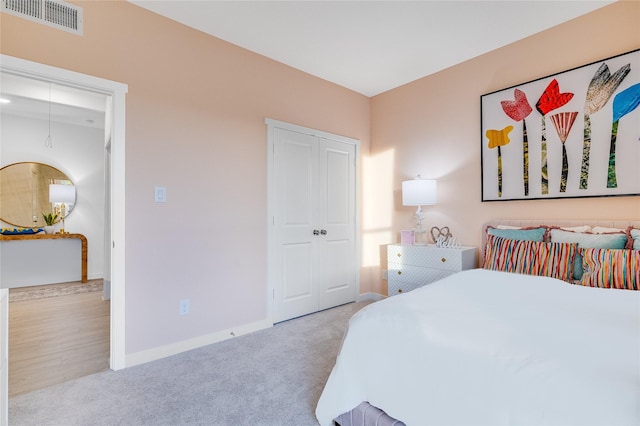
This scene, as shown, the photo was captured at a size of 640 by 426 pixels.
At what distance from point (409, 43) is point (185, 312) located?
10.1ft

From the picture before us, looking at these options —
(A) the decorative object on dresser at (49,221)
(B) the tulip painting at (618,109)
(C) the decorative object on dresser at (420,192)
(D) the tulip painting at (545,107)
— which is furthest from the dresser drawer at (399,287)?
(A) the decorative object on dresser at (49,221)

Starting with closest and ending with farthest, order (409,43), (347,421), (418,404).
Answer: (418,404), (347,421), (409,43)

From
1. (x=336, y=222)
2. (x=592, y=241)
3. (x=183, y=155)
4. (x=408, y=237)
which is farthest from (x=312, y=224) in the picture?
(x=592, y=241)

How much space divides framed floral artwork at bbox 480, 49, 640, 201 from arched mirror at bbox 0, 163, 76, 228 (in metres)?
6.29

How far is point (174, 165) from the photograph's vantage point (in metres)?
2.56

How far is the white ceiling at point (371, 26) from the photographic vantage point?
7.80ft

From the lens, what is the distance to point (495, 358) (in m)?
1.00

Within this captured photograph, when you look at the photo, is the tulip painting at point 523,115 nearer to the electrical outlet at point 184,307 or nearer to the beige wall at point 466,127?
the beige wall at point 466,127

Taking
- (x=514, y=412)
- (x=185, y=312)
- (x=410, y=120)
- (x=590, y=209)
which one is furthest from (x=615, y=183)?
(x=185, y=312)

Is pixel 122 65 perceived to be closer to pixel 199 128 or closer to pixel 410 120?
pixel 199 128

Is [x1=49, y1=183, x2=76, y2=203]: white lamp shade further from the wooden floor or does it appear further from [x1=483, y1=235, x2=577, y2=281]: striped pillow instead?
[x1=483, y1=235, x2=577, y2=281]: striped pillow

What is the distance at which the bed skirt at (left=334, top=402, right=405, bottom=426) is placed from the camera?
50.3 inches

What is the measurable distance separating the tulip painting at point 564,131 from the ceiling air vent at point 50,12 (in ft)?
12.0

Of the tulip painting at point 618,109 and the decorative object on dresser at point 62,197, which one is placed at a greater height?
the tulip painting at point 618,109
